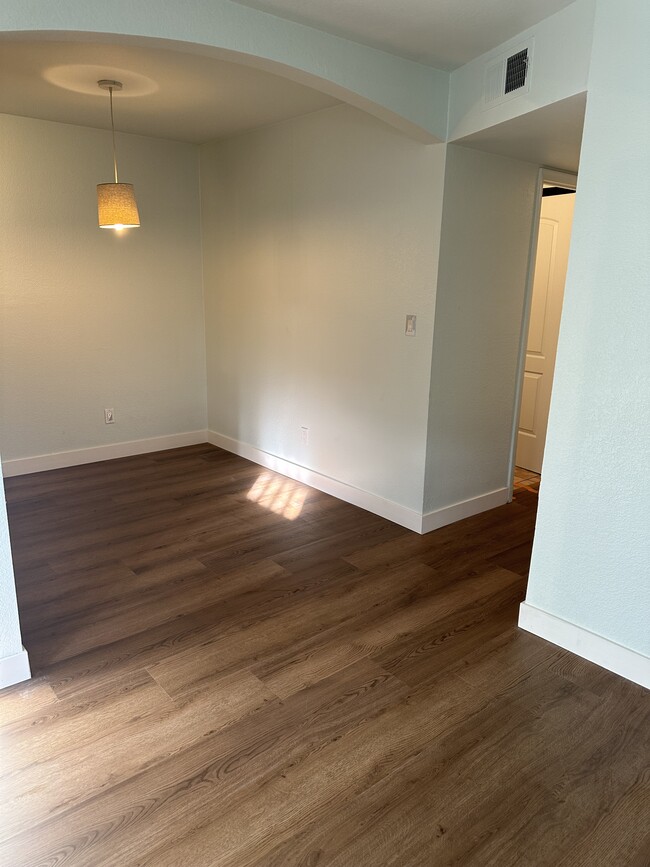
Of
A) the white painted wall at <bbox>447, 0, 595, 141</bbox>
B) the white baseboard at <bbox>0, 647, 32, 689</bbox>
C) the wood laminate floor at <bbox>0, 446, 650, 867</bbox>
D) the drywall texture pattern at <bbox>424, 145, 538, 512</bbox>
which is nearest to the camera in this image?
the wood laminate floor at <bbox>0, 446, 650, 867</bbox>

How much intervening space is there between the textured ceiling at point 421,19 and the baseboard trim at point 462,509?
2.41 metres

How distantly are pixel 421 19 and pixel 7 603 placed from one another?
2776 millimetres

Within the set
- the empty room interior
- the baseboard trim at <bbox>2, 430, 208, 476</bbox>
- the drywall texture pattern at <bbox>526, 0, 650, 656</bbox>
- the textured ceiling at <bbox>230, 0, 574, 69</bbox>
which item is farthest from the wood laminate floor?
the textured ceiling at <bbox>230, 0, 574, 69</bbox>

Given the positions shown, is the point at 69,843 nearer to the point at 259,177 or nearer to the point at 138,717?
the point at 138,717

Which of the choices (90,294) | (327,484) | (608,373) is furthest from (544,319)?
(90,294)

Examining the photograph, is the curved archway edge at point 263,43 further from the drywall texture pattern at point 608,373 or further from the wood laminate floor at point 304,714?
the wood laminate floor at point 304,714

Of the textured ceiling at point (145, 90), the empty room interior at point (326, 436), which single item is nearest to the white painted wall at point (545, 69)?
the empty room interior at point (326, 436)

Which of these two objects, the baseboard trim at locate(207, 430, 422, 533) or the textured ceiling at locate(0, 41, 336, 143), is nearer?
the textured ceiling at locate(0, 41, 336, 143)

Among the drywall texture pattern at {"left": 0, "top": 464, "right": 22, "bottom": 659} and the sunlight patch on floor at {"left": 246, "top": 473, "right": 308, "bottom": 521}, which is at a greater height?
the drywall texture pattern at {"left": 0, "top": 464, "right": 22, "bottom": 659}

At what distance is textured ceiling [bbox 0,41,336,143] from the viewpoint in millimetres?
2930

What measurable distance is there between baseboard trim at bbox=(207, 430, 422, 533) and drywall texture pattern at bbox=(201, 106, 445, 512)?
0.05 m

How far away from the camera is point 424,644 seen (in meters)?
2.56

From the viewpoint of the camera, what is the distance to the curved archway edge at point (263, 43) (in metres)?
2.01

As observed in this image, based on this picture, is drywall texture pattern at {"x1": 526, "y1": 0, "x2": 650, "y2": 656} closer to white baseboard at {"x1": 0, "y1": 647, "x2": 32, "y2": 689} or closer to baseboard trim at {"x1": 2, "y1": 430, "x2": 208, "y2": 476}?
white baseboard at {"x1": 0, "y1": 647, "x2": 32, "y2": 689}
